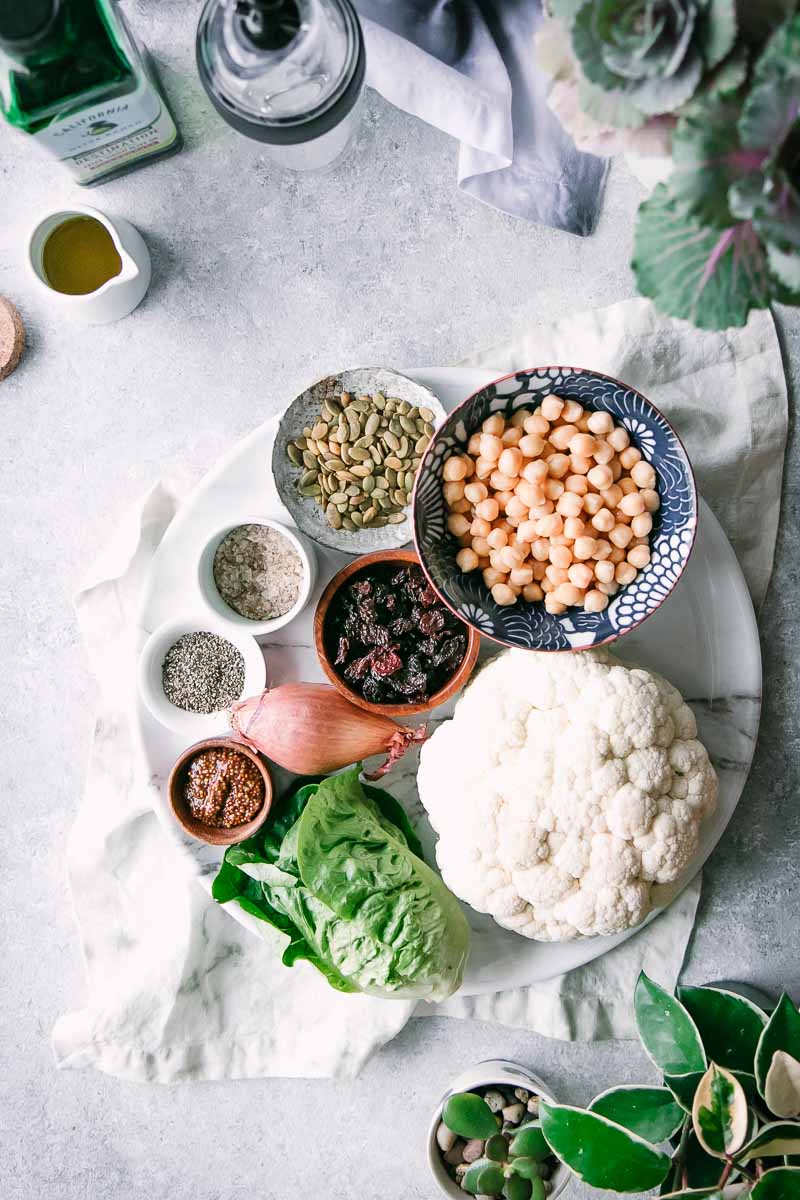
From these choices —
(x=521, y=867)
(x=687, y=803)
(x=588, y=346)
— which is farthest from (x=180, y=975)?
(x=588, y=346)

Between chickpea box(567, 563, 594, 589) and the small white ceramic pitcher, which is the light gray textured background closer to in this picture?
the small white ceramic pitcher

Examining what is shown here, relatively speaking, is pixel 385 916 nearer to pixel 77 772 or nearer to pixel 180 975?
pixel 180 975

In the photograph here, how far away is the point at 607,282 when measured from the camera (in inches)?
64.7

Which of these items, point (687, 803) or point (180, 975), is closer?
point (687, 803)

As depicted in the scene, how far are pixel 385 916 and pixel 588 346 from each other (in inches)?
36.3

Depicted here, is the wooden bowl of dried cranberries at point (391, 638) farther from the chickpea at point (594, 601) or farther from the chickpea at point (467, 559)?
the chickpea at point (594, 601)

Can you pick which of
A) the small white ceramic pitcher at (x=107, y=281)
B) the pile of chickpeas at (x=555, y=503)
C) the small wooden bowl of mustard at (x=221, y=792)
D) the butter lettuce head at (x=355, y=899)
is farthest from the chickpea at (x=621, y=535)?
the small white ceramic pitcher at (x=107, y=281)

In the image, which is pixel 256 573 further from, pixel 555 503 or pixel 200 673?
pixel 555 503

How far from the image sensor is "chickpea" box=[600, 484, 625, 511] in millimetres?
1423

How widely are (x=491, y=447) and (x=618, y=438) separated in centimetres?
18

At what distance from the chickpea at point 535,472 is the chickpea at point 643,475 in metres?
0.13

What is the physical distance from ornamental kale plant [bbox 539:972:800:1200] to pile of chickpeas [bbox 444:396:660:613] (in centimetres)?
57

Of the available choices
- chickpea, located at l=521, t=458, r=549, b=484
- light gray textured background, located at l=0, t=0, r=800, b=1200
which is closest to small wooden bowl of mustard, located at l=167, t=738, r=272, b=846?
light gray textured background, located at l=0, t=0, r=800, b=1200

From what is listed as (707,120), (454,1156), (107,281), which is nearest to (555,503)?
(707,120)
